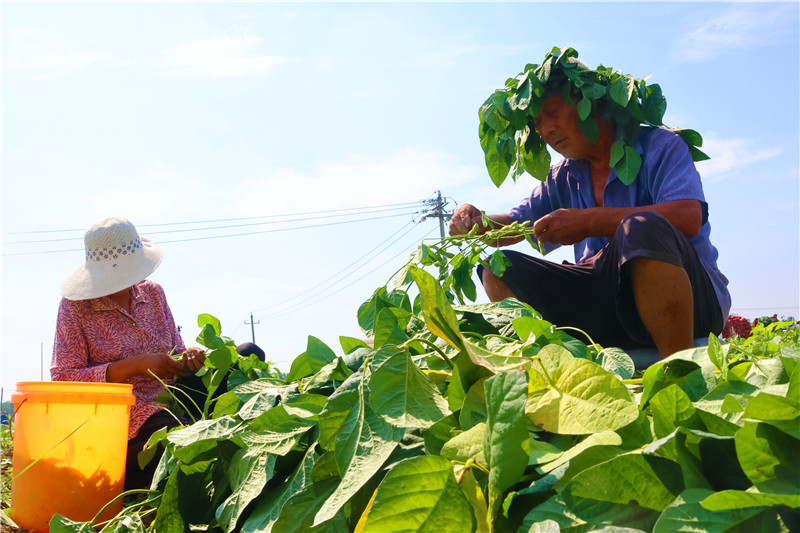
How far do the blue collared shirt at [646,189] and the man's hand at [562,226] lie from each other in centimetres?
37

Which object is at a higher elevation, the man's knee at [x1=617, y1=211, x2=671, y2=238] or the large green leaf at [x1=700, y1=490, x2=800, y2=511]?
the man's knee at [x1=617, y1=211, x2=671, y2=238]

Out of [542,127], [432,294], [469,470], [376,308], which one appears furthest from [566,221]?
[469,470]

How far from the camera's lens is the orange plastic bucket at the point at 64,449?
1587 millimetres

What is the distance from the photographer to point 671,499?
56 cm

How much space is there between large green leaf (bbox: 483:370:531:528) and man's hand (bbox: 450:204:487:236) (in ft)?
4.96

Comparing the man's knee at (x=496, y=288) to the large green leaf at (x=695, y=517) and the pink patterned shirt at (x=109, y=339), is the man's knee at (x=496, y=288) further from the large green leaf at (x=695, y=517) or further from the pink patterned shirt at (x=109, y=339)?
the large green leaf at (x=695, y=517)

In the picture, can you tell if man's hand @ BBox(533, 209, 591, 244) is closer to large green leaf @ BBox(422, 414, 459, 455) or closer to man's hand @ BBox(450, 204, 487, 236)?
man's hand @ BBox(450, 204, 487, 236)

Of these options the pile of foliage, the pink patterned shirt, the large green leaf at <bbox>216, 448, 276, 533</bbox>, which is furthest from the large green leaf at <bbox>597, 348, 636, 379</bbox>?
the pink patterned shirt

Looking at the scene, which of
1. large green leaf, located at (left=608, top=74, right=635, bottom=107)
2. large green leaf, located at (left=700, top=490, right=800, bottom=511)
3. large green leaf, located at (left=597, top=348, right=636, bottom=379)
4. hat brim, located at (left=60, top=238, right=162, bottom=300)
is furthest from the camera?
hat brim, located at (left=60, top=238, right=162, bottom=300)

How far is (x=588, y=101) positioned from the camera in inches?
92.7

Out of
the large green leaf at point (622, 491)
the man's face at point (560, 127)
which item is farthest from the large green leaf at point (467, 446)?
the man's face at point (560, 127)

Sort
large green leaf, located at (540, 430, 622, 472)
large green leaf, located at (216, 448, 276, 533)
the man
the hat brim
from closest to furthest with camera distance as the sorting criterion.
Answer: large green leaf, located at (540, 430, 622, 472) → large green leaf, located at (216, 448, 276, 533) → the man → the hat brim

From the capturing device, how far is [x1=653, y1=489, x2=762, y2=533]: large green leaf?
50 cm

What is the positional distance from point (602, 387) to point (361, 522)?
0.29 m
